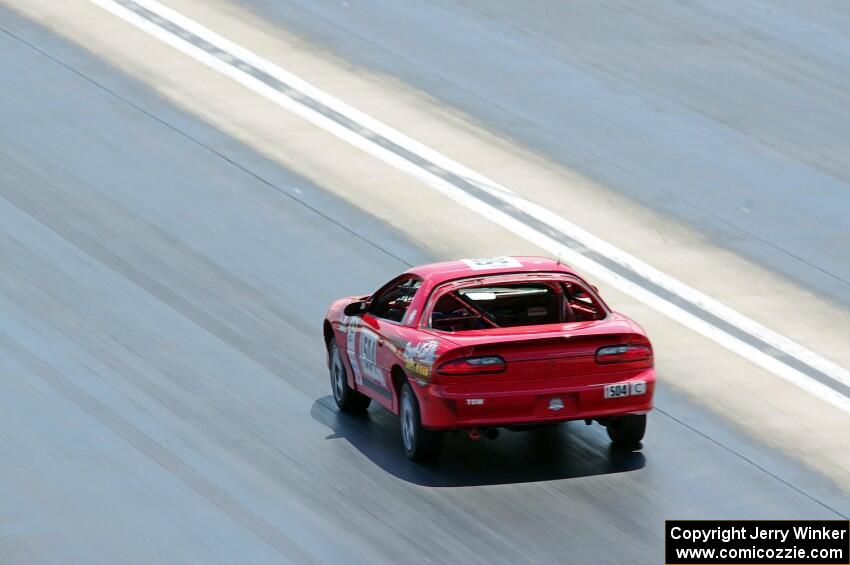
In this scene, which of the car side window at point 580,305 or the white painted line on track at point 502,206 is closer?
the car side window at point 580,305

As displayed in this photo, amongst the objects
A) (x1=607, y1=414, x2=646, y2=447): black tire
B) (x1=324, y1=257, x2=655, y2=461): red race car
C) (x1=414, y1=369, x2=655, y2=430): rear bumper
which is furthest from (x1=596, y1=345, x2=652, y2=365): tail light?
(x1=607, y1=414, x2=646, y2=447): black tire

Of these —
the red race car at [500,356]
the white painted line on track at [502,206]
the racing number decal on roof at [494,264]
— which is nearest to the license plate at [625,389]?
the red race car at [500,356]

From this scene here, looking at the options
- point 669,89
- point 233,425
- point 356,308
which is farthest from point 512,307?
point 669,89

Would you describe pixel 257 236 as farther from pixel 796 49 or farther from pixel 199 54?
pixel 796 49

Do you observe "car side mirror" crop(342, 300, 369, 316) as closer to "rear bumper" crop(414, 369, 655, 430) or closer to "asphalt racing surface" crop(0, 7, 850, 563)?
"asphalt racing surface" crop(0, 7, 850, 563)

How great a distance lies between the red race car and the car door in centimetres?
1

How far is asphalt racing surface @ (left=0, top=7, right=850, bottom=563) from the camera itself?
10508mm

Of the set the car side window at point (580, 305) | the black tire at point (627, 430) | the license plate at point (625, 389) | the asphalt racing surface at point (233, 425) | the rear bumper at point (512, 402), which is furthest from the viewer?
the car side window at point (580, 305)

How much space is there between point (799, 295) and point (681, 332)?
6.04 feet

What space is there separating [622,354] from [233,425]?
3.15 meters

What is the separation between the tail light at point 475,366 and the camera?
11.4 m

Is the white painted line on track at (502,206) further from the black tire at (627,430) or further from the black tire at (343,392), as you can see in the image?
the black tire at (343,392)

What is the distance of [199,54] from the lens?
23469 millimetres

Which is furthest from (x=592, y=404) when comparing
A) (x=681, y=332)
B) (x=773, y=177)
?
(x=773, y=177)
